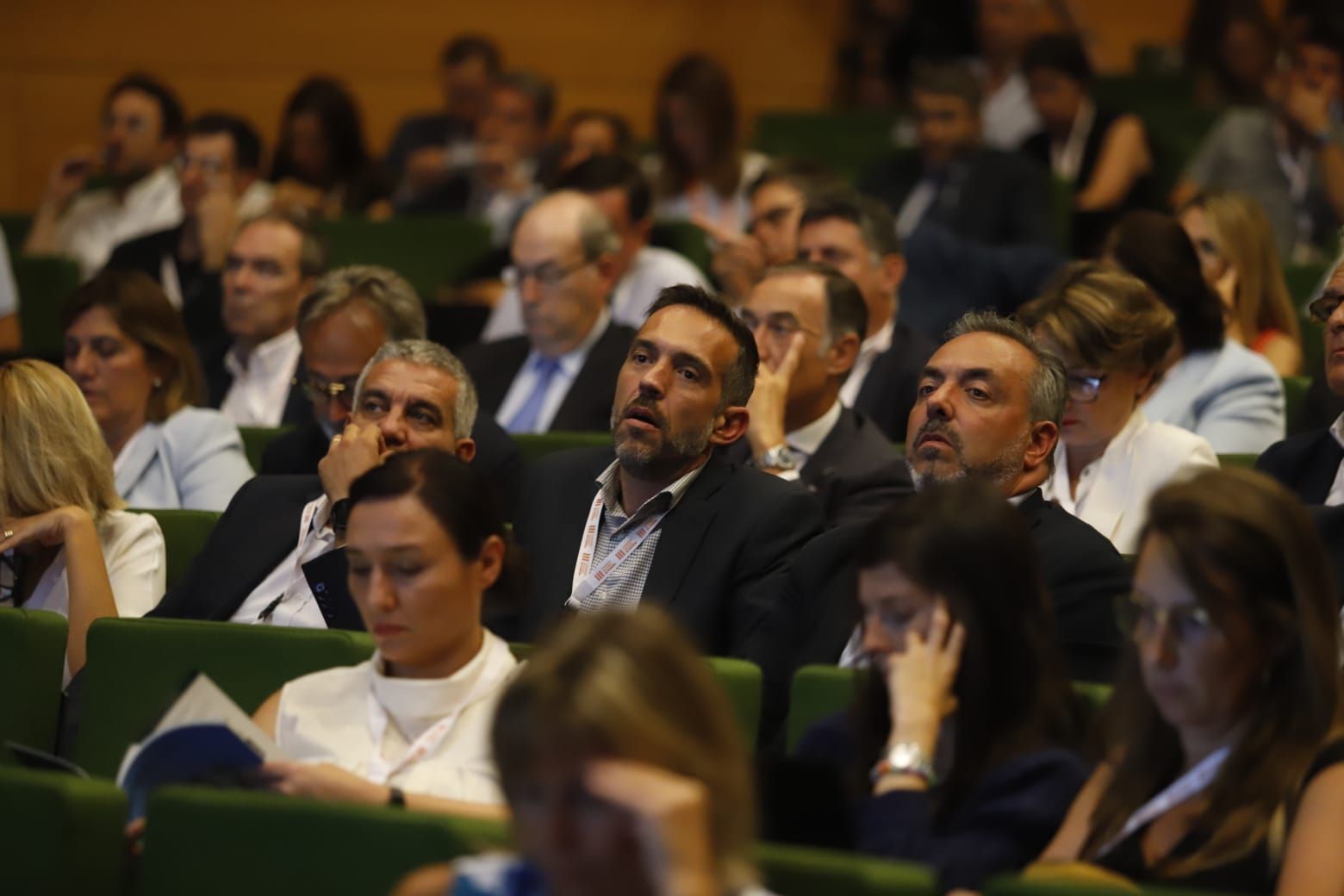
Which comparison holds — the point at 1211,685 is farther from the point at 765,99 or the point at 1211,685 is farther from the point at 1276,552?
the point at 765,99

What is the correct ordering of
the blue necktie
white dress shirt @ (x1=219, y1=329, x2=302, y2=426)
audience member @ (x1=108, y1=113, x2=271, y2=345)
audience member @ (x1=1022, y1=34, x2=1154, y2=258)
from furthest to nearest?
audience member @ (x1=1022, y1=34, x2=1154, y2=258) → audience member @ (x1=108, y1=113, x2=271, y2=345) → white dress shirt @ (x1=219, y1=329, x2=302, y2=426) → the blue necktie

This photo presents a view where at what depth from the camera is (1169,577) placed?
1965 millimetres

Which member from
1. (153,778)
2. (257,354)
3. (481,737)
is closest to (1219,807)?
(481,737)

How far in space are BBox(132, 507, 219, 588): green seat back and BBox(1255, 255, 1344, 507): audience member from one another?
5.85ft

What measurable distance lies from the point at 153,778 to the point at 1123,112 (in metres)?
4.78

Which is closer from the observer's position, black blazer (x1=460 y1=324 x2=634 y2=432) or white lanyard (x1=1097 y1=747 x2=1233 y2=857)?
white lanyard (x1=1097 y1=747 x2=1233 y2=857)

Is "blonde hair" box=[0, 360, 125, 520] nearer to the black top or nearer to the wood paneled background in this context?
the black top

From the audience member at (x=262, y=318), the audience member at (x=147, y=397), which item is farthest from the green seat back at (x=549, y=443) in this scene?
the audience member at (x=262, y=318)

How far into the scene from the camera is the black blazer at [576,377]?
4.51m

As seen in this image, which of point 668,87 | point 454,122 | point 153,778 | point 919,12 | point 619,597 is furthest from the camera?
point 919,12

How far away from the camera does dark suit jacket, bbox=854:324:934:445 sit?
170 inches

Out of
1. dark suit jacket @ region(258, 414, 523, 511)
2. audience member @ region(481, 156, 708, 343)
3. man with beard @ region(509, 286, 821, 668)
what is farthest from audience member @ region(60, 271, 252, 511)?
audience member @ region(481, 156, 708, 343)

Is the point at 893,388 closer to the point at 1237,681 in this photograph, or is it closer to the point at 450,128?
the point at 1237,681

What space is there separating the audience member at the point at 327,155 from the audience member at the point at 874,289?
7.60ft
